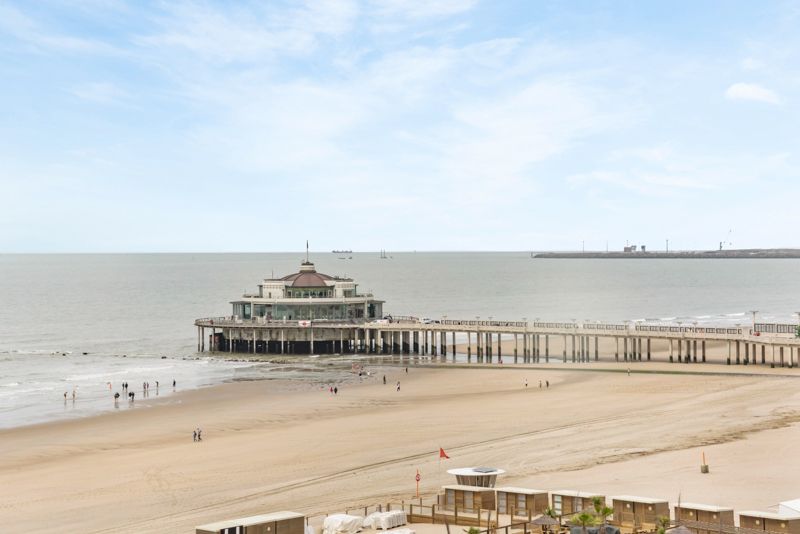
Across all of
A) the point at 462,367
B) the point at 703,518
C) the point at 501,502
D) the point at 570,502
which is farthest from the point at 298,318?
the point at 703,518

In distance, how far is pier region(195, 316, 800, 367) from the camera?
239 ft

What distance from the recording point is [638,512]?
23578 mm

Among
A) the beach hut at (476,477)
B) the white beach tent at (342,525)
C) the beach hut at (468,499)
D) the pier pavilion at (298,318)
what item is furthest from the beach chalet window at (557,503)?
the pier pavilion at (298,318)

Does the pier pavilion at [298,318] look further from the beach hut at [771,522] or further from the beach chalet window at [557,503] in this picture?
the beach hut at [771,522]

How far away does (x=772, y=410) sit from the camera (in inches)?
1736

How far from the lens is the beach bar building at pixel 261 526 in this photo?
21.5m

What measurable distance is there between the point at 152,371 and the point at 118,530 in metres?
47.2

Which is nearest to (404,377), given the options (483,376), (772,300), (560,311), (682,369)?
(483,376)

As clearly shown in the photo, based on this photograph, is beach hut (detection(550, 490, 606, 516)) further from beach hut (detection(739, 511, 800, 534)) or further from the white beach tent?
the white beach tent

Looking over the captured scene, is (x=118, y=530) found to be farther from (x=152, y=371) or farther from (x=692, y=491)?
(x=152, y=371)

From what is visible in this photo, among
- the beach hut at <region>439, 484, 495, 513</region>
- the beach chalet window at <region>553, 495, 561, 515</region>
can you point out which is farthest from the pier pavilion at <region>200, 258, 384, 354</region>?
the beach chalet window at <region>553, 495, 561, 515</region>

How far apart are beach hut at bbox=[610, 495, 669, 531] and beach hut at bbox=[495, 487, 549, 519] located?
203cm

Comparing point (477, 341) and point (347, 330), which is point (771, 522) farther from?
point (347, 330)

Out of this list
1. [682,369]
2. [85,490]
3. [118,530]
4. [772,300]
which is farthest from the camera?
[772,300]
